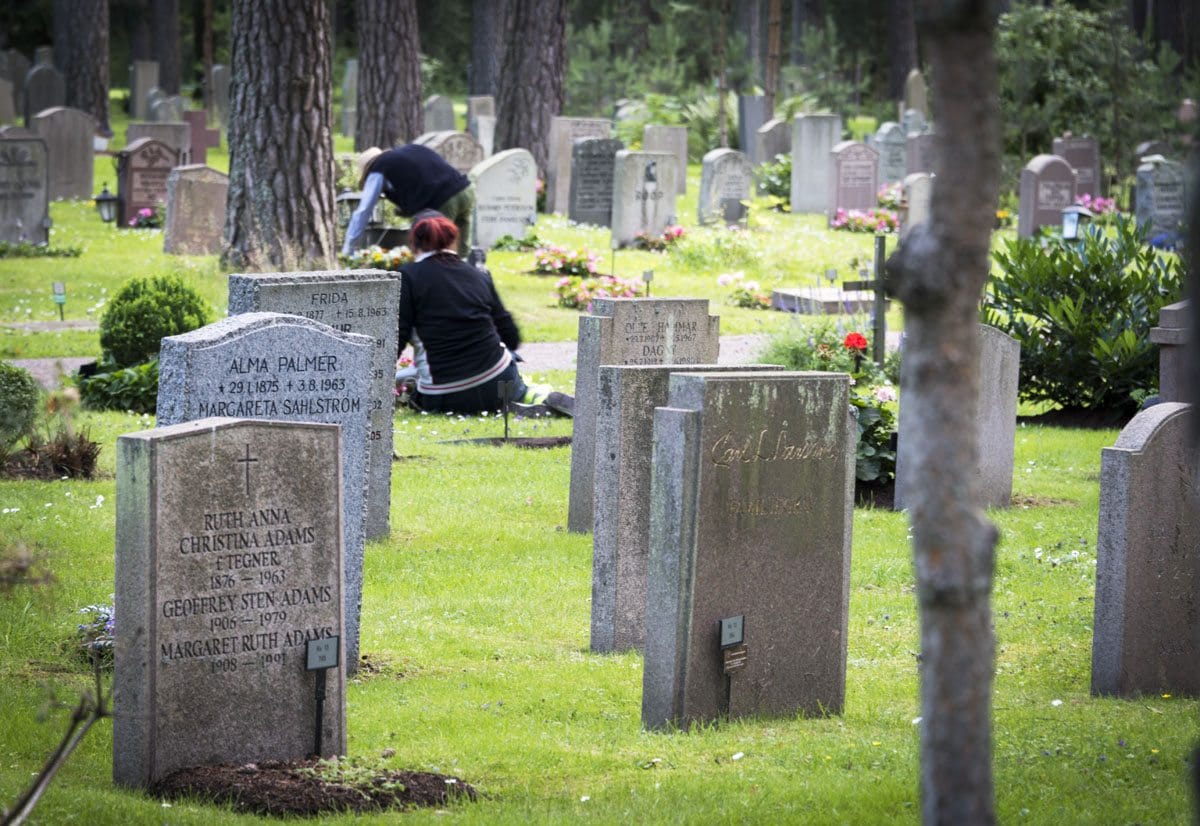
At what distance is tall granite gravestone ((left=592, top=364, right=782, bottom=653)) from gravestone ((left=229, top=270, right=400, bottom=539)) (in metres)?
1.71

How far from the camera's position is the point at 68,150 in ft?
96.5

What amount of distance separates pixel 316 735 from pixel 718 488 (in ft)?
5.35

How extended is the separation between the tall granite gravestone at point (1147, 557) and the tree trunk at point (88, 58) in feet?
115

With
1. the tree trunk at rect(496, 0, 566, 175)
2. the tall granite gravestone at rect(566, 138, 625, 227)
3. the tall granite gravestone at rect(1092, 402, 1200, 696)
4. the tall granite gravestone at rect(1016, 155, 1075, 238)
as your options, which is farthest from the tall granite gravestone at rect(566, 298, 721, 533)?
the tree trunk at rect(496, 0, 566, 175)

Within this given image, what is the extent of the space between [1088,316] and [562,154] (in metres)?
17.1

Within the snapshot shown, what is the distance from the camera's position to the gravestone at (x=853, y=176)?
29.4 m

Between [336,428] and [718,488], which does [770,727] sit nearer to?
[718,488]

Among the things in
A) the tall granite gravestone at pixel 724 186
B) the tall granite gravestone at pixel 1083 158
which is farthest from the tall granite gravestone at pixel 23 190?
the tall granite gravestone at pixel 1083 158

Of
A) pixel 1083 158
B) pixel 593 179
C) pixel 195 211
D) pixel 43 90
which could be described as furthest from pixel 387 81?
pixel 43 90

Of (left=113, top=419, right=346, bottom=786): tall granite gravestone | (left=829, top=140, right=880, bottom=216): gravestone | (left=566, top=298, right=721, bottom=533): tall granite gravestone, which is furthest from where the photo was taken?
(left=829, top=140, right=880, bottom=216): gravestone

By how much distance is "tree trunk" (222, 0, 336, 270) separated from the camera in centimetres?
1755

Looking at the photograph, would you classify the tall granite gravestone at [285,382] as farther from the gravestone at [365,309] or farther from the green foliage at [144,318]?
the green foliage at [144,318]

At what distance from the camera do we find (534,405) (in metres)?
13.8

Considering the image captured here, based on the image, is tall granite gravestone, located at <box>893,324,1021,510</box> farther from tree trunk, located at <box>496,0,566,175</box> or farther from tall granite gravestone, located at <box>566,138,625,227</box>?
tree trunk, located at <box>496,0,566,175</box>
